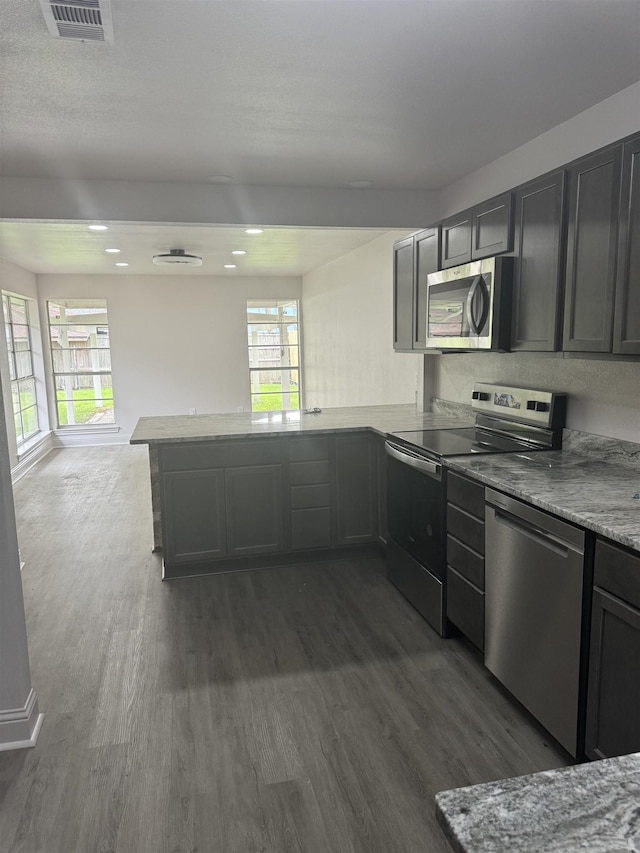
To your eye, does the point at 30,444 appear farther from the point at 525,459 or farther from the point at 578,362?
the point at 578,362

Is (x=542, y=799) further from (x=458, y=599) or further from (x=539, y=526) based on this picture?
(x=458, y=599)

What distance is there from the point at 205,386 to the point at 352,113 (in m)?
6.67

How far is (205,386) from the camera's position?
8984 millimetres

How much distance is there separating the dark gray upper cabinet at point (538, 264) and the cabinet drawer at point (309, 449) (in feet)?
4.77

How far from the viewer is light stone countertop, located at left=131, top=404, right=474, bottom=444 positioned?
3623 millimetres

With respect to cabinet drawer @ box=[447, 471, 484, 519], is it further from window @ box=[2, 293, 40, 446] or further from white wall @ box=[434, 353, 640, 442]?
window @ box=[2, 293, 40, 446]

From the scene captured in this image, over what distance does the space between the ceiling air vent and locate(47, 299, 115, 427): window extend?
23.4 ft

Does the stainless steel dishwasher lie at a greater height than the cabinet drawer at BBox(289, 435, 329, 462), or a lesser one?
lesser

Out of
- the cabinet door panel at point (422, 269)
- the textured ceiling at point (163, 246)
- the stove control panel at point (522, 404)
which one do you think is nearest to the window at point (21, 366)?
the textured ceiling at point (163, 246)

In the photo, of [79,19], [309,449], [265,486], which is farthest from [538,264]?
[265,486]

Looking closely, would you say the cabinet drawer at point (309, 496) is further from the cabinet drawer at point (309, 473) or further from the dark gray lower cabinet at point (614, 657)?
the dark gray lower cabinet at point (614, 657)

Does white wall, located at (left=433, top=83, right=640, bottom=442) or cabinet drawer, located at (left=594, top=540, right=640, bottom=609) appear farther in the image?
white wall, located at (left=433, top=83, right=640, bottom=442)

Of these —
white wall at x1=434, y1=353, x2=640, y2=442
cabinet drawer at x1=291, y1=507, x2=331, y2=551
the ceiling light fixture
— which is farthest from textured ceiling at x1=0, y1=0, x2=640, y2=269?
the ceiling light fixture

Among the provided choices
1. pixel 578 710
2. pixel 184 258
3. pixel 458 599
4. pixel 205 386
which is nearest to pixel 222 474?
pixel 458 599
